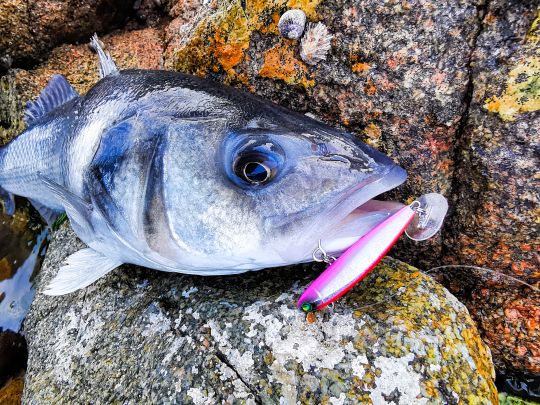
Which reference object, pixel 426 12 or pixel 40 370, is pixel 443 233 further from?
pixel 40 370

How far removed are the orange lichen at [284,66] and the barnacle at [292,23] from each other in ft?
0.22

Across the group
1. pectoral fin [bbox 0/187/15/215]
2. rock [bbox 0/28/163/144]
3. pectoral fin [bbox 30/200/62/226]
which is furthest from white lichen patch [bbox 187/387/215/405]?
rock [bbox 0/28/163/144]

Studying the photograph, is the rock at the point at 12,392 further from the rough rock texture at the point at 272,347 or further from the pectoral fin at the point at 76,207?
the pectoral fin at the point at 76,207

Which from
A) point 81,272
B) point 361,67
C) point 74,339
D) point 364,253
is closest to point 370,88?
point 361,67

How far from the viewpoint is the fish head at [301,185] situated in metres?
1.57

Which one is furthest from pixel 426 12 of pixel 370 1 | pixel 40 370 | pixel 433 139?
pixel 40 370

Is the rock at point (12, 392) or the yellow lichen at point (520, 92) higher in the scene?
the yellow lichen at point (520, 92)

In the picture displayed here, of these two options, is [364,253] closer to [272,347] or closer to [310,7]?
[272,347]

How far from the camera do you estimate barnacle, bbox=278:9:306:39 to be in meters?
2.20

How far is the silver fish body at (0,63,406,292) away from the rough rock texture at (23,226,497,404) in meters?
0.27

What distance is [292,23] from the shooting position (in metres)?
2.22

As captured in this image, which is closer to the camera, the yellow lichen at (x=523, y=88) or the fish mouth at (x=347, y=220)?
the fish mouth at (x=347, y=220)

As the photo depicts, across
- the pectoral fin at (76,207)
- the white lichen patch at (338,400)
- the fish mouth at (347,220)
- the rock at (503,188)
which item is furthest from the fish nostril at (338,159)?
the pectoral fin at (76,207)

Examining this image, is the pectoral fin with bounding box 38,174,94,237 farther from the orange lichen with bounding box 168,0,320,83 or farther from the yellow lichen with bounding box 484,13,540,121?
the yellow lichen with bounding box 484,13,540,121
